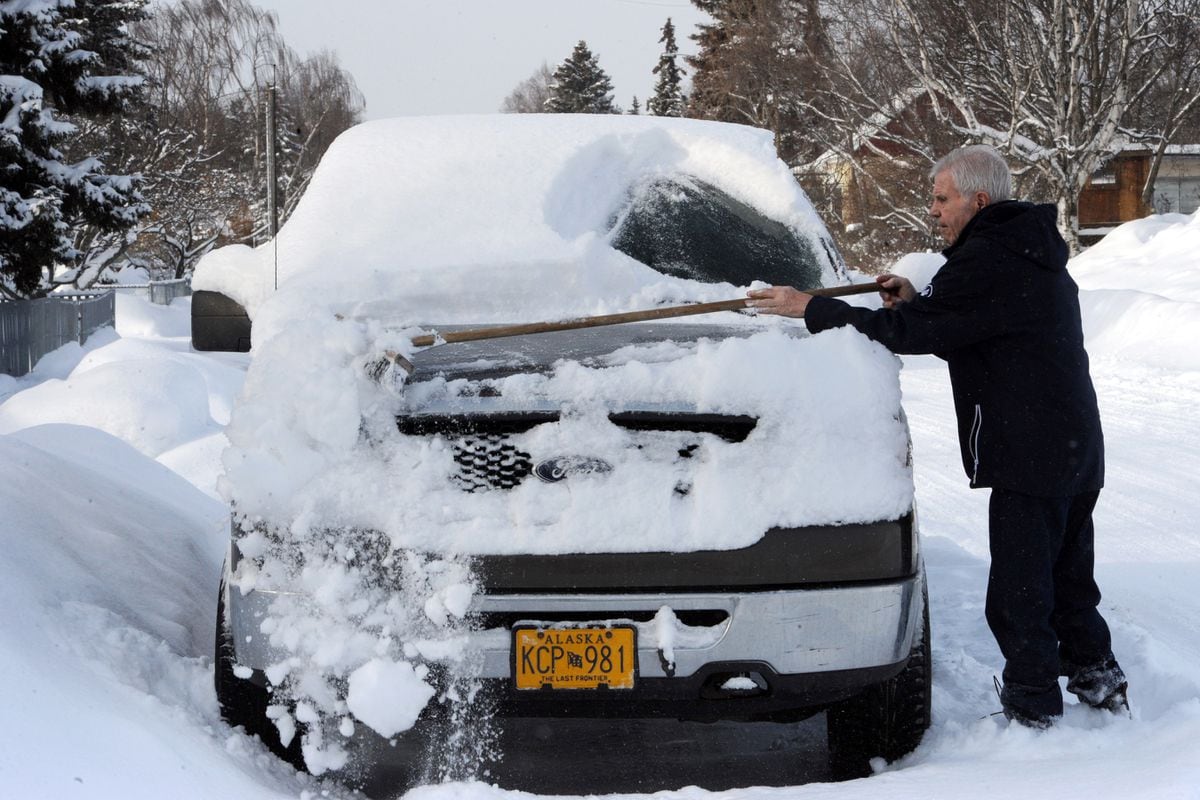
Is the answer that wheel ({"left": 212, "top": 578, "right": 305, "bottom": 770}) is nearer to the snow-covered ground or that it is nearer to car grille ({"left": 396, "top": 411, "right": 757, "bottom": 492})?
the snow-covered ground

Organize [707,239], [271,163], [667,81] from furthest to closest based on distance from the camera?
1. [667,81]
2. [271,163]
3. [707,239]

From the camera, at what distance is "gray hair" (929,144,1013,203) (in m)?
3.31

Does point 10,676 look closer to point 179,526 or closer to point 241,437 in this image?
point 241,437

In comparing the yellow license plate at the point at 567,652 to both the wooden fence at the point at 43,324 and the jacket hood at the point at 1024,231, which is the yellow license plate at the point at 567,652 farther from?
the wooden fence at the point at 43,324

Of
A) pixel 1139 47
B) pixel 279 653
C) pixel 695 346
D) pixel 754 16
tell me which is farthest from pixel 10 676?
pixel 754 16

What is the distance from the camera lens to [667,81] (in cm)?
6362

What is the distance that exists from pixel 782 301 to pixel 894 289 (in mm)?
527

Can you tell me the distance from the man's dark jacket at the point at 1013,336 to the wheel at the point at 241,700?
1542 millimetres

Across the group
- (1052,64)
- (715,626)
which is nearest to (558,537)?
(715,626)

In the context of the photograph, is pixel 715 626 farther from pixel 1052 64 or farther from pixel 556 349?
pixel 1052 64

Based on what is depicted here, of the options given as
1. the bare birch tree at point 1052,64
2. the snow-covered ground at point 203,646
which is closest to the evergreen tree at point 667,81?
the bare birch tree at point 1052,64

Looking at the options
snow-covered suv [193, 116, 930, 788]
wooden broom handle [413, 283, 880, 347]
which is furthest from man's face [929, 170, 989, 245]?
snow-covered suv [193, 116, 930, 788]

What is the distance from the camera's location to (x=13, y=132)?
16406mm

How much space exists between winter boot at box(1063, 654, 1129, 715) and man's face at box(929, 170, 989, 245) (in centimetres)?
119
